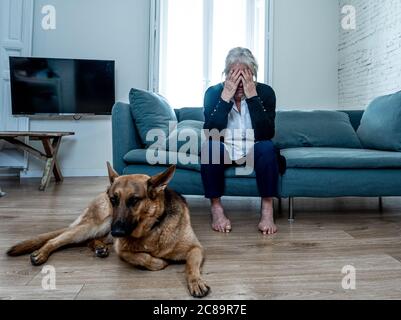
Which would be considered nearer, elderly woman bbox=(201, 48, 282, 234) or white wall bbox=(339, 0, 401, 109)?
elderly woman bbox=(201, 48, 282, 234)

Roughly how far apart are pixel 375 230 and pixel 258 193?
667 millimetres

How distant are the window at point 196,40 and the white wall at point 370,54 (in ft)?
3.53

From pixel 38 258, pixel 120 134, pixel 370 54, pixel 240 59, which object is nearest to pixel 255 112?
pixel 240 59

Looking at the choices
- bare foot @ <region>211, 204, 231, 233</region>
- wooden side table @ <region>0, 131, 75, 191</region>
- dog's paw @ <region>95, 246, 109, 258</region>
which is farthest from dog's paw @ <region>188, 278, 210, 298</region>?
wooden side table @ <region>0, 131, 75, 191</region>

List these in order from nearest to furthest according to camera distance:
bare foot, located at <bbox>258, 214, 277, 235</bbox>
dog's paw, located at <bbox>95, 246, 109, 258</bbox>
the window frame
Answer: dog's paw, located at <bbox>95, 246, 109, 258</bbox> → bare foot, located at <bbox>258, 214, 277, 235</bbox> → the window frame

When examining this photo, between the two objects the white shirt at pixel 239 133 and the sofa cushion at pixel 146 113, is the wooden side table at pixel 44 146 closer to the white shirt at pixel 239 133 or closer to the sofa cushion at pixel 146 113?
the sofa cushion at pixel 146 113

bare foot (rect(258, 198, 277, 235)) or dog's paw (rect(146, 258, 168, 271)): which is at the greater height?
bare foot (rect(258, 198, 277, 235))

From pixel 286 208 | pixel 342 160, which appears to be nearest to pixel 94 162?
pixel 286 208

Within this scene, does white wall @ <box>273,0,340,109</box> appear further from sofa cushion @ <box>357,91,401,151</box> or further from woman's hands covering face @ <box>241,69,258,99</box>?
woman's hands covering face @ <box>241,69,258,99</box>

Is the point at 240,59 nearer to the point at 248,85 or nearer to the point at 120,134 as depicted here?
the point at 248,85

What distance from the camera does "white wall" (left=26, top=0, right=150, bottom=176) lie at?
391 cm

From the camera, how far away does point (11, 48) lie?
3.73m

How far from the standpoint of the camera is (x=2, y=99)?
3723 mm

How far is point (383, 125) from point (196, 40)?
9.18ft
